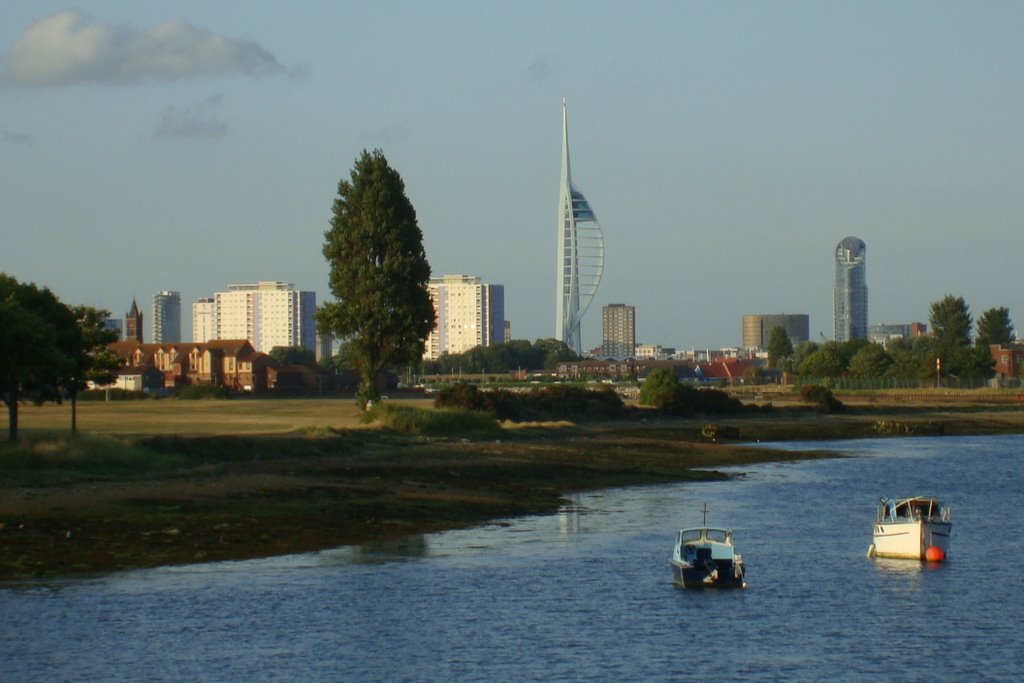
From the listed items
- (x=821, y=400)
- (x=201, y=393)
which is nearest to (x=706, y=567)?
(x=821, y=400)

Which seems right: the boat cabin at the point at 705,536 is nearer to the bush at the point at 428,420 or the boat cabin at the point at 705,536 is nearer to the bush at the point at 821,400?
the bush at the point at 428,420

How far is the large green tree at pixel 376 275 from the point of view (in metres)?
85.3

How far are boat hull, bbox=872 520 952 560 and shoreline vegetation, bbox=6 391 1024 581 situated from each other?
43.9ft

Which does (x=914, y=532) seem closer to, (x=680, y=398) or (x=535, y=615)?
(x=535, y=615)

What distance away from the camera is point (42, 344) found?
56.0 metres

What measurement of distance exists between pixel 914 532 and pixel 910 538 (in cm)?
21

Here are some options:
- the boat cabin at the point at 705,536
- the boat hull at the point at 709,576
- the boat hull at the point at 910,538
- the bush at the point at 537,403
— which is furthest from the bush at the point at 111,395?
the boat hull at the point at 709,576

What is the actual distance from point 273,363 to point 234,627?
163 metres

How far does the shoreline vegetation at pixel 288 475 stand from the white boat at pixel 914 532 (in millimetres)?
13322

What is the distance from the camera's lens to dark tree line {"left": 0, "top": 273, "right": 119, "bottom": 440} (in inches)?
2133

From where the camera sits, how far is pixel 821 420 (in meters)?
124

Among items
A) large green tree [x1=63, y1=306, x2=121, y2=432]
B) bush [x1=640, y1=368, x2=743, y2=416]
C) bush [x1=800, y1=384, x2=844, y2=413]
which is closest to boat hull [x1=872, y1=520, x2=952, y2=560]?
large green tree [x1=63, y1=306, x2=121, y2=432]

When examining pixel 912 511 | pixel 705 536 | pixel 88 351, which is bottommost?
pixel 705 536

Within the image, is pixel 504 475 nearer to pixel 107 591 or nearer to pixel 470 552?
pixel 470 552
